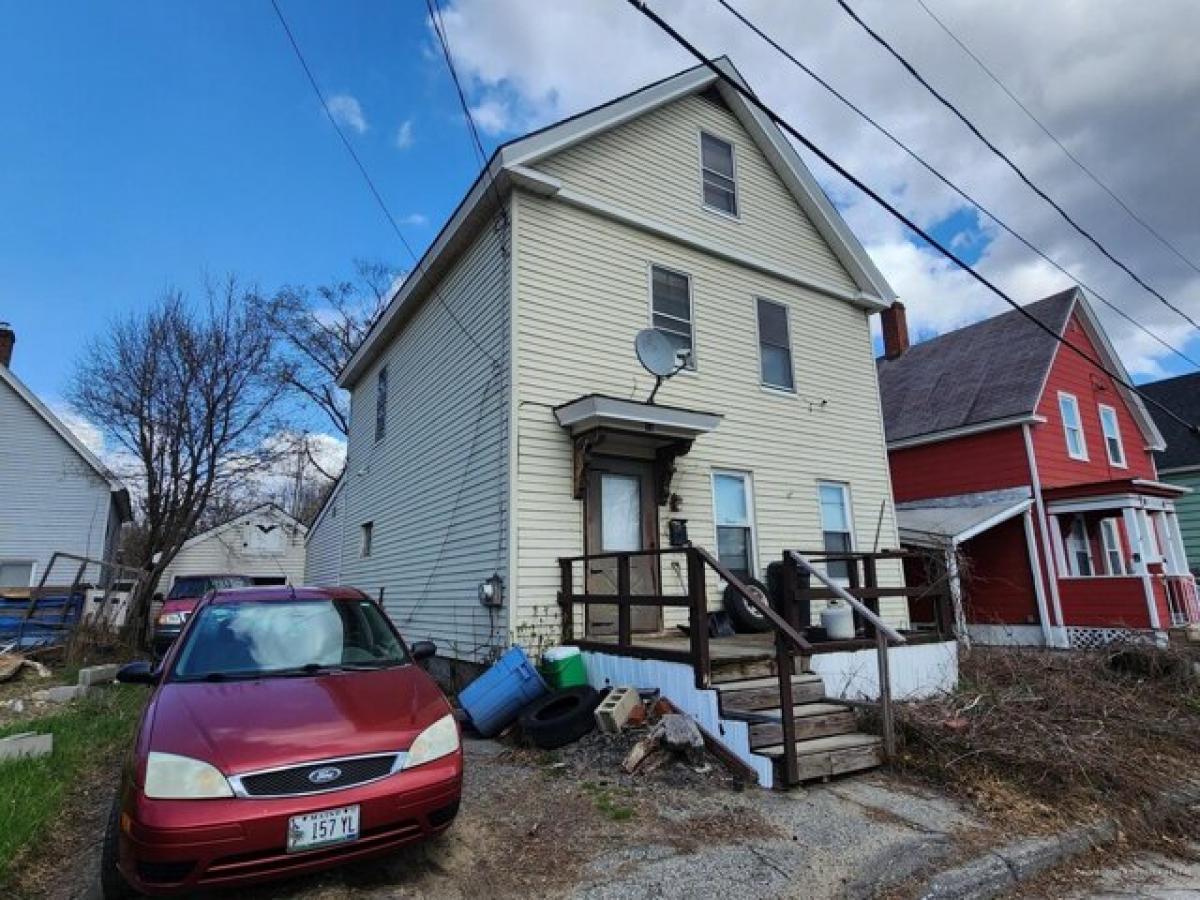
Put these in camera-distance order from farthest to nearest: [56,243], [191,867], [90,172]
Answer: [56,243] < [90,172] < [191,867]

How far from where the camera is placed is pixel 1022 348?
57.4 ft

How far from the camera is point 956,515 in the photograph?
15.6 m

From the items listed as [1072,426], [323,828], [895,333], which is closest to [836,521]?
[323,828]

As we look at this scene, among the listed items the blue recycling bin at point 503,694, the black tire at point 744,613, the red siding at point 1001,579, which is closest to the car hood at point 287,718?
the blue recycling bin at point 503,694

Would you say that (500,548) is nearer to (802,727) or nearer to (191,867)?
(802,727)

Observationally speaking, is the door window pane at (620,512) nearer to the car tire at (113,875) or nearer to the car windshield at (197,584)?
the car tire at (113,875)

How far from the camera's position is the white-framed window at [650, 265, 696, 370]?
9906 millimetres

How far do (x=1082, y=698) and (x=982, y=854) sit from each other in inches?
141

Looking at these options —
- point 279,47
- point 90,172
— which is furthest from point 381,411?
point 279,47

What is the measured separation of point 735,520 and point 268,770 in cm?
750

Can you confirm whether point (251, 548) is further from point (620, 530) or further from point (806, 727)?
point (806, 727)

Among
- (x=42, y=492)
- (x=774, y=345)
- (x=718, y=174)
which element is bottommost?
(x=42, y=492)

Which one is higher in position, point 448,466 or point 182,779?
point 448,466

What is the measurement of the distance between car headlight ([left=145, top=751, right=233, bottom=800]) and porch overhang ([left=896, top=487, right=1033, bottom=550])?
13.3 m
